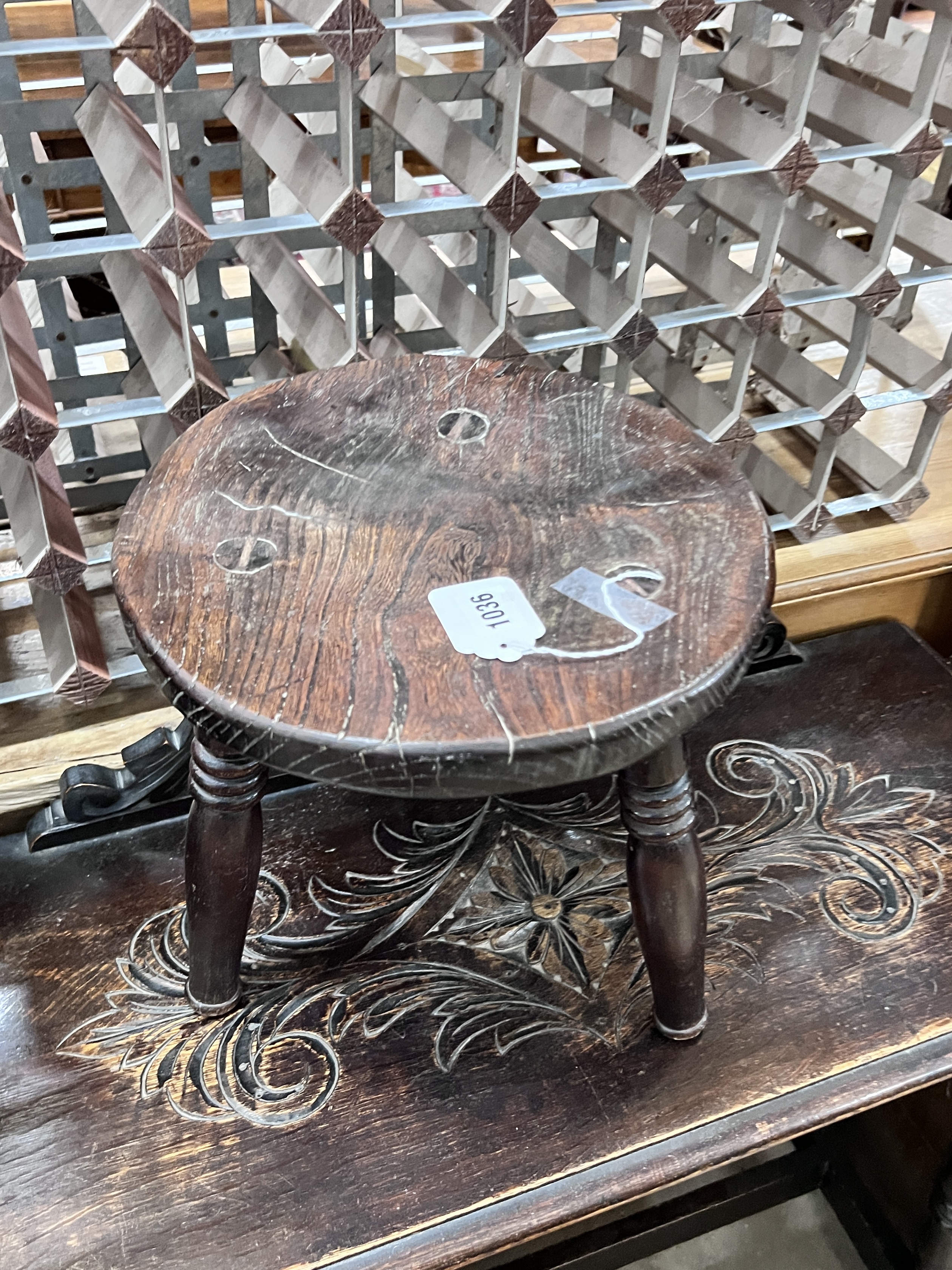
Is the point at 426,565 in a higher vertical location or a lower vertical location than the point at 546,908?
higher

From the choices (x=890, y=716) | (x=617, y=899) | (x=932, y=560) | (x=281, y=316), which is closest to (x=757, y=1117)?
(x=617, y=899)

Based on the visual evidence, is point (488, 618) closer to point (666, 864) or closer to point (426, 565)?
point (426, 565)

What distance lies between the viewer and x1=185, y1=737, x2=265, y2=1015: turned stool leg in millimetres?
766

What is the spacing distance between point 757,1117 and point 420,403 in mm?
608

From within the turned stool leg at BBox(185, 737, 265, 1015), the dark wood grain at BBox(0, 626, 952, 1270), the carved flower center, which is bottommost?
the carved flower center

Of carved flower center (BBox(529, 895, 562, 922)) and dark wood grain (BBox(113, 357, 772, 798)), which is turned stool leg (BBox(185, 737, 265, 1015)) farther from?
carved flower center (BBox(529, 895, 562, 922))

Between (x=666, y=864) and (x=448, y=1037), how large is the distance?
0.90 feet

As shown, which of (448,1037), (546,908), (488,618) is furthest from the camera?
(546,908)

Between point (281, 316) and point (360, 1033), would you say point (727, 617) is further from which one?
point (281, 316)

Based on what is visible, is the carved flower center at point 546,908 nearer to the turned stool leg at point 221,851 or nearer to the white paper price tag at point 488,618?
the turned stool leg at point 221,851

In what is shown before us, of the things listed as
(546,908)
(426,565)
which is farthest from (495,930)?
(426,565)

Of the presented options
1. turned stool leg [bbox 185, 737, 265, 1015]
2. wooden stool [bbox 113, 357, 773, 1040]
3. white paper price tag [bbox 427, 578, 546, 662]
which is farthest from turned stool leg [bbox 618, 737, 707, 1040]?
turned stool leg [bbox 185, 737, 265, 1015]

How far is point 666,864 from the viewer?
79 centimetres

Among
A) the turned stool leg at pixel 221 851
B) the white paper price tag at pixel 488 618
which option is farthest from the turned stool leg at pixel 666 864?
the turned stool leg at pixel 221 851
